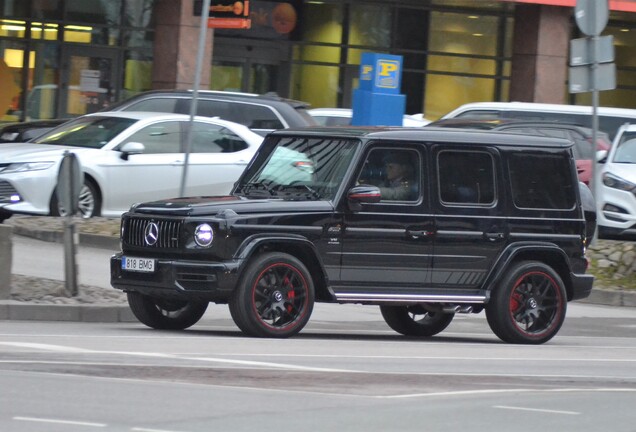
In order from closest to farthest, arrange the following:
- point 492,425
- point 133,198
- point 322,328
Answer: point 492,425
point 322,328
point 133,198

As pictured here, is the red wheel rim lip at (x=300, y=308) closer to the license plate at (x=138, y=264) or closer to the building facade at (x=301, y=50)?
the license plate at (x=138, y=264)

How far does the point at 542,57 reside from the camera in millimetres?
35000

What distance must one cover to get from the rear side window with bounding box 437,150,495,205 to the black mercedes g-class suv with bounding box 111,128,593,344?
0.04 feet

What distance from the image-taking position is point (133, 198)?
19828mm

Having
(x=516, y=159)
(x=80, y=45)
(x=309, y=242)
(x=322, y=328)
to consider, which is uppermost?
(x=80, y=45)

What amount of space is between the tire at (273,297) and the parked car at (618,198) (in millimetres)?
8917

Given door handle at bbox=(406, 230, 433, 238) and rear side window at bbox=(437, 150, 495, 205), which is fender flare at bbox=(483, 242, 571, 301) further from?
door handle at bbox=(406, 230, 433, 238)

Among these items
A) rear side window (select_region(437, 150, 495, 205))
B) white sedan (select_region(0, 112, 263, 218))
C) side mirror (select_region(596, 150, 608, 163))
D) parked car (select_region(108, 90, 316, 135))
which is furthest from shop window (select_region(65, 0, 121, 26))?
rear side window (select_region(437, 150, 495, 205))

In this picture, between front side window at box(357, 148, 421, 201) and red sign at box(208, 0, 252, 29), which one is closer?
front side window at box(357, 148, 421, 201)

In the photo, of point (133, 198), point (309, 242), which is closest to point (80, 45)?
point (133, 198)

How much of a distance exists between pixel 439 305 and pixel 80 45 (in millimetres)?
23616

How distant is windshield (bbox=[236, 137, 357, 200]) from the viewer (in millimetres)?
12500

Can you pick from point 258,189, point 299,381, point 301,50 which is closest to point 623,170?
point 258,189

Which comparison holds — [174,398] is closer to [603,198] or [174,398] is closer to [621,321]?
[621,321]
